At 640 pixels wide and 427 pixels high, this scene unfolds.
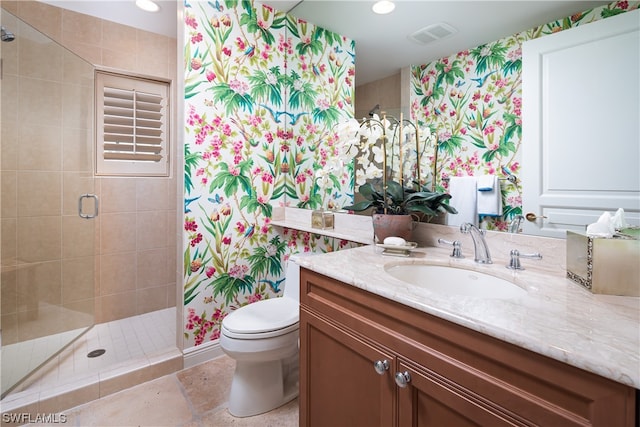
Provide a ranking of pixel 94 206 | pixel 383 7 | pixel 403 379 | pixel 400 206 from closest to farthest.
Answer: pixel 403 379, pixel 400 206, pixel 383 7, pixel 94 206

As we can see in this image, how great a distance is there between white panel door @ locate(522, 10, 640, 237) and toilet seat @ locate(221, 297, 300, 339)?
1.08m

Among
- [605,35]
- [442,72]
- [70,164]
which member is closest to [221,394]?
[70,164]

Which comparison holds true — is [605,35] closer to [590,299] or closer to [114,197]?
[590,299]

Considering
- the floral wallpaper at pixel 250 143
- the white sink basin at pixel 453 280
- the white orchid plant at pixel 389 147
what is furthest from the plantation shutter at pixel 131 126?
the white sink basin at pixel 453 280

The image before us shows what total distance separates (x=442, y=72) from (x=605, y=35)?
1.69 ft

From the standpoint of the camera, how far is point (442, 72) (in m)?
1.29

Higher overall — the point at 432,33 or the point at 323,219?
the point at 432,33

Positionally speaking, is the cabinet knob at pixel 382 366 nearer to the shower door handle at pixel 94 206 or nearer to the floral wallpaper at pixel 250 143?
the floral wallpaper at pixel 250 143

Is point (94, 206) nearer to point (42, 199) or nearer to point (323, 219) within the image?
point (42, 199)

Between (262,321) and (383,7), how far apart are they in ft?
5.59

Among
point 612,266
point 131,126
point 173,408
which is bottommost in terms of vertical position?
point 173,408

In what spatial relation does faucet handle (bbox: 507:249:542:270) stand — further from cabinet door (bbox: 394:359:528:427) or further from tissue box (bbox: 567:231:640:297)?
cabinet door (bbox: 394:359:528:427)

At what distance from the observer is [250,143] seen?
6.72 feet

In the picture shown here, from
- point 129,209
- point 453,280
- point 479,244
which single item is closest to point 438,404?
point 453,280
